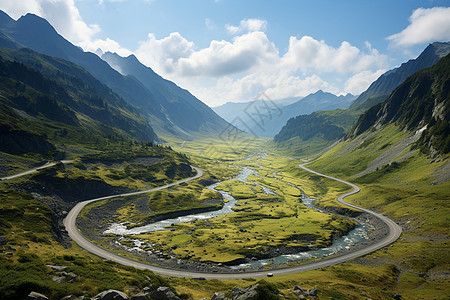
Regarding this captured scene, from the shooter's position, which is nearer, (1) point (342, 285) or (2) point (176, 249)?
(1) point (342, 285)

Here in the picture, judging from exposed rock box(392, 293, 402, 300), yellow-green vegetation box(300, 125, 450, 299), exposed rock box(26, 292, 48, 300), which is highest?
exposed rock box(26, 292, 48, 300)

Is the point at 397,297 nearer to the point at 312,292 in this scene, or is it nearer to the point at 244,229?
the point at 312,292

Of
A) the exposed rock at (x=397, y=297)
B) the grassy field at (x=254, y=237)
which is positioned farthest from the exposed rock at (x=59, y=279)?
the exposed rock at (x=397, y=297)

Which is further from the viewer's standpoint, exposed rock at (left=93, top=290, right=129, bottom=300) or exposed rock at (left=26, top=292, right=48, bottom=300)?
exposed rock at (left=93, top=290, right=129, bottom=300)

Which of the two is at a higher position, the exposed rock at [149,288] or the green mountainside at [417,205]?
the exposed rock at [149,288]

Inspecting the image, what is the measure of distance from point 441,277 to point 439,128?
157 m

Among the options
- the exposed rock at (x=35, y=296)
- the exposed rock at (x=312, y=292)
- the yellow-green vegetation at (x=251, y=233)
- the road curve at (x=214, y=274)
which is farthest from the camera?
the yellow-green vegetation at (x=251, y=233)

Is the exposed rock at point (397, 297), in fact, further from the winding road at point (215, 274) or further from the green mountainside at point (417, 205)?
the winding road at point (215, 274)

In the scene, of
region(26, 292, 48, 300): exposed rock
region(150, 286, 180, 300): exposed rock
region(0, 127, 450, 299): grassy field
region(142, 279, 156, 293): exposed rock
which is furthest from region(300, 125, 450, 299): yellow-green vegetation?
region(26, 292, 48, 300): exposed rock

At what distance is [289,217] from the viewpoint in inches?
4926

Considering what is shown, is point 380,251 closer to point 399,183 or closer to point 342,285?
point 342,285

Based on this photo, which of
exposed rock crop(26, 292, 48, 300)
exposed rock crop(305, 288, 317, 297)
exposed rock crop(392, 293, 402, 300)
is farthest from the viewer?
exposed rock crop(392, 293, 402, 300)

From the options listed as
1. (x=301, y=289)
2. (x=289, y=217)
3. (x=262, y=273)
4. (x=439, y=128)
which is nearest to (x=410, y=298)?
(x=301, y=289)

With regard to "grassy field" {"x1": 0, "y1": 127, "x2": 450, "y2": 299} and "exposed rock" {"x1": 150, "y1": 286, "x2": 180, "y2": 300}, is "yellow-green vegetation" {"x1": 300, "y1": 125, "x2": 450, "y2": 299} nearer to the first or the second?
"grassy field" {"x1": 0, "y1": 127, "x2": 450, "y2": 299}
